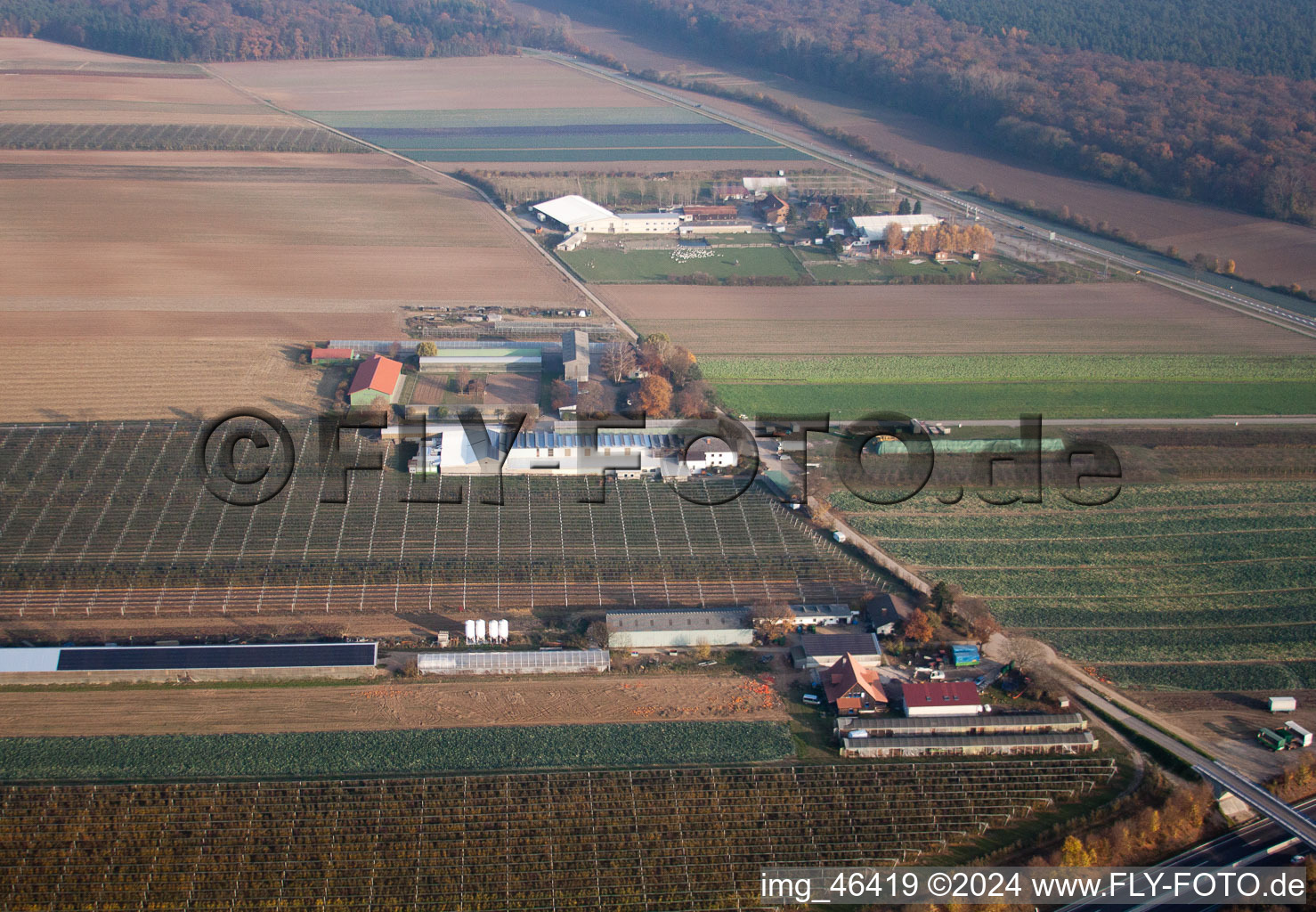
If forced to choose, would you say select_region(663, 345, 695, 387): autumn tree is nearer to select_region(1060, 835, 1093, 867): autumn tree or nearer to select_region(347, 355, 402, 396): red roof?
select_region(347, 355, 402, 396): red roof

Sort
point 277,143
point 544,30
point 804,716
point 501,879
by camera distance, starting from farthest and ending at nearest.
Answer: point 544,30 → point 277,143 → point 804,716 → point 501,879

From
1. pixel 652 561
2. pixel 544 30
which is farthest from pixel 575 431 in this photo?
pixel 544 30

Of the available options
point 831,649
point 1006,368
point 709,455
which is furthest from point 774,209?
point 831,649

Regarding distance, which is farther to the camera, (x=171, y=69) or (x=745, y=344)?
(x=171, y=69)

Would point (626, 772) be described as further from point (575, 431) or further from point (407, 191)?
point (407, 191)

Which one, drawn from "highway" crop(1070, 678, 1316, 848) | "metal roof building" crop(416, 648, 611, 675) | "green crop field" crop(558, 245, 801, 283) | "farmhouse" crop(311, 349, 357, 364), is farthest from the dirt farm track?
"green crop field" crop(558, 245, 801, 283)

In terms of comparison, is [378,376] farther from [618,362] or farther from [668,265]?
[668,265]

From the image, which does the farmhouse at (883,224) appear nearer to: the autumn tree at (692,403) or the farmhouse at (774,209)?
the farmhouse at (774,209)
